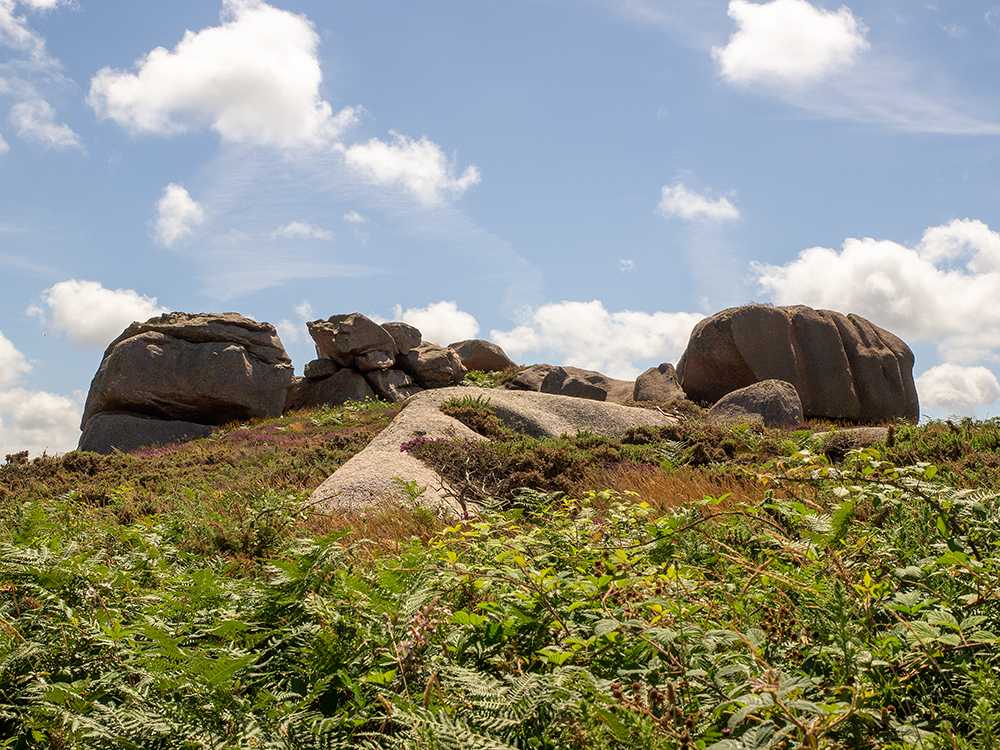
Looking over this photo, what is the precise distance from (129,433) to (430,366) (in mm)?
11869

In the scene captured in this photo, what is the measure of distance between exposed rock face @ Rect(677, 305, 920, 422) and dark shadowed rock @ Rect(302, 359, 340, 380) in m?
14.6

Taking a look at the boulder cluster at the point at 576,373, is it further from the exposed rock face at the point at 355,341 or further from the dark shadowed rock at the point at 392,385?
the dark shadowed rock at the point at 392,385

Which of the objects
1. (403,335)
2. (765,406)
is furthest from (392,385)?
(765,406)

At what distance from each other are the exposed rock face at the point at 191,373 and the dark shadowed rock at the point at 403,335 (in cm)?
668

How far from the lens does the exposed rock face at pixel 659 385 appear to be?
21.7 m

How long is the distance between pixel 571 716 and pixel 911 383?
2524 centimetres

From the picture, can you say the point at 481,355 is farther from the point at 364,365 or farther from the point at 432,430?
the point at 432,430

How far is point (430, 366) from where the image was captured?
27.7 m

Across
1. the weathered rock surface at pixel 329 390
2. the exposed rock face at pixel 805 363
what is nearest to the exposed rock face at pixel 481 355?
the weathered rock surface at pixel 329 390

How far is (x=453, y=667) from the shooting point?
1.88 metres

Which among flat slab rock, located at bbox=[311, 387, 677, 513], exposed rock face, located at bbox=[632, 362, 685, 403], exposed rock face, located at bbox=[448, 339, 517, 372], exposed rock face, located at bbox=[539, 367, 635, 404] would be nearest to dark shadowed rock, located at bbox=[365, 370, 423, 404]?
exposed rock face, located at bbox=[539, 367, 635, 404]

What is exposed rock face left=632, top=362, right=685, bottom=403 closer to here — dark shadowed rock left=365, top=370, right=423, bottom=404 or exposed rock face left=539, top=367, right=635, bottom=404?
exposed rock face left=539, top=367, right=635, bottom=404

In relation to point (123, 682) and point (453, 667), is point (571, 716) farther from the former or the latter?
point (123, 682)

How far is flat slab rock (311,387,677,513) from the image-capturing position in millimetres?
8258
